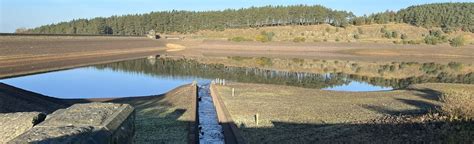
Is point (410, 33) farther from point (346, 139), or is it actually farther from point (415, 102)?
point (346, 139)

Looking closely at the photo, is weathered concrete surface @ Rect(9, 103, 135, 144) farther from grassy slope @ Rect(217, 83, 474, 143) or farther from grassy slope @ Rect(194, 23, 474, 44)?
grassy slope @ Rect(194, 23, 474, 44)

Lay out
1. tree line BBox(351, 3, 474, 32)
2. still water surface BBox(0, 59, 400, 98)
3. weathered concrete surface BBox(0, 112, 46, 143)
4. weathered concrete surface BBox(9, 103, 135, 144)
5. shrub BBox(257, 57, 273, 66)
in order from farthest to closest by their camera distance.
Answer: tree line BBox(351, 3, 474, 32) < shrub BBox(257, 57, 273, 66) < still water surface BBox(0, 59, 400, 98) < weathered concrete surface BBox(0, 112, 46, 143) < weathered concrete surface BBox(9, 103, 135, 144)

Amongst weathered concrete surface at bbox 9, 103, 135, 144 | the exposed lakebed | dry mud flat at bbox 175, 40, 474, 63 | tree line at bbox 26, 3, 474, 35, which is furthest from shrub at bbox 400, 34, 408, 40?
weathered concrete surface at bbox 9, 103, 135, 144

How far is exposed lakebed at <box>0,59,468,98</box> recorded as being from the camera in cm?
4041

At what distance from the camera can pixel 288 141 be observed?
1446cm

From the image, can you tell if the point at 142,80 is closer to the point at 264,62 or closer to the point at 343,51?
the point at 264,62

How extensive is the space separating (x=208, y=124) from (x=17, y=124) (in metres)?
17.5

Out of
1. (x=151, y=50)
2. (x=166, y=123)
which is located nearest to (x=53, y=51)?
(x=151, y=50)

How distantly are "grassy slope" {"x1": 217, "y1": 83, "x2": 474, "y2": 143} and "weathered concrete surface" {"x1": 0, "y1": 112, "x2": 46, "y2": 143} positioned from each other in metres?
7.59

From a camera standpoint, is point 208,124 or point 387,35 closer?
point 208,124

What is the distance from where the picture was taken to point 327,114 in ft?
68.4

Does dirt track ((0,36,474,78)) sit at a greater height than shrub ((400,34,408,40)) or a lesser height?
lesser

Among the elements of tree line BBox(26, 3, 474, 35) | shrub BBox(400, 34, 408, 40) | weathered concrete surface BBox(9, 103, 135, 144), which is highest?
tree line BBox(26, 3, 474, 35)

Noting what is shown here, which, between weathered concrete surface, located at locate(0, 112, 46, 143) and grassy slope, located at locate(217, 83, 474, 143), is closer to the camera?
weathered concrete surface, located at locate(0, 112, 46, 143)
